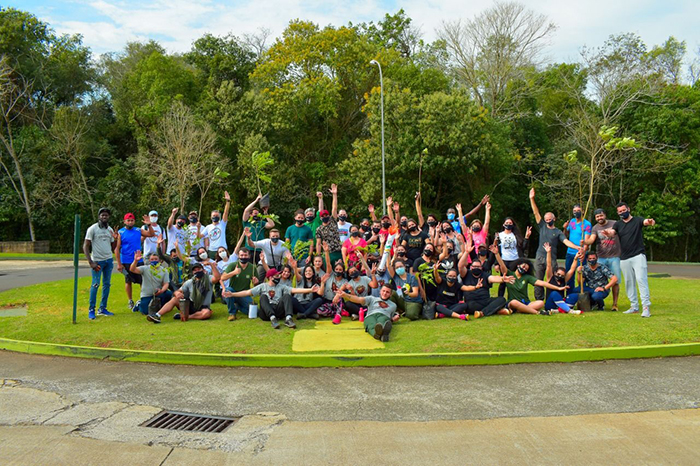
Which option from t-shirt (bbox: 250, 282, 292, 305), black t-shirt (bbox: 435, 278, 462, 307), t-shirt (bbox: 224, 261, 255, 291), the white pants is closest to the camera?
the white pants

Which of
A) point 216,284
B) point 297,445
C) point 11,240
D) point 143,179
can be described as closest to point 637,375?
point 297,445

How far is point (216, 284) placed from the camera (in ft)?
38.1

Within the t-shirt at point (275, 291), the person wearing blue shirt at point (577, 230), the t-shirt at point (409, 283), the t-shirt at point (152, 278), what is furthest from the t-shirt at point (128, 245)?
the person wearing blue shirt at point (577, 230)

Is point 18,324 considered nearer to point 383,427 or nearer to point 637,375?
point 383,427

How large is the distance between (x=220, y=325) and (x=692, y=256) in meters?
37.9

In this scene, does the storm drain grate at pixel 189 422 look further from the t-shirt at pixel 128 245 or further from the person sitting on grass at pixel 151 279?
the t-shirt at pixel 128 245

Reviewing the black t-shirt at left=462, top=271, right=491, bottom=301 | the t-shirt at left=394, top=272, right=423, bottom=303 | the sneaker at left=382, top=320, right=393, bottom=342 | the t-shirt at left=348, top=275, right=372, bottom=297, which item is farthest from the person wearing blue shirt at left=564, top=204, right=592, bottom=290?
the sneaker at left=382, top=320, right=393, bottom=342

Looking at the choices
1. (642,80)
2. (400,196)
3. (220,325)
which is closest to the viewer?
(220,325)

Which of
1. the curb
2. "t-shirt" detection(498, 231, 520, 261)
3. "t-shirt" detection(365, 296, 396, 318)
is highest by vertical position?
"t-shirt" detection(498, 231, 520, 261)

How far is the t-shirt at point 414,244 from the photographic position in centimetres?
1144

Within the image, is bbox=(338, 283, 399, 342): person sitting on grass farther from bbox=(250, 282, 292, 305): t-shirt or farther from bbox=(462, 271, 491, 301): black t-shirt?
bbox=(462, 271, 491, 301): black t-shirt

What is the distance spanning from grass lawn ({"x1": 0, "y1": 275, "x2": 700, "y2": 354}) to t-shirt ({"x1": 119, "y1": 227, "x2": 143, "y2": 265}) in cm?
112

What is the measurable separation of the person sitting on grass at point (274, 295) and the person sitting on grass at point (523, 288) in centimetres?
405

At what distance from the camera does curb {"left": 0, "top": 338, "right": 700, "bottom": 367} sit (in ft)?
25.4
